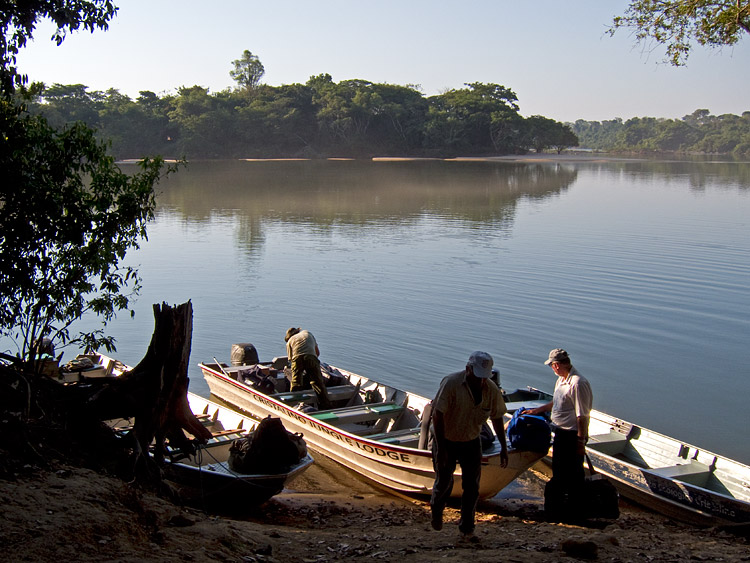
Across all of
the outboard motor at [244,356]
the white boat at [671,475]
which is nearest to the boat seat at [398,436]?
the white boat at [671,475]

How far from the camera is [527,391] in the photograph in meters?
12.3

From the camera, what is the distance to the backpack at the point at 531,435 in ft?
28.0

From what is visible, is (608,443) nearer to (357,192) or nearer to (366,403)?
(366,403)

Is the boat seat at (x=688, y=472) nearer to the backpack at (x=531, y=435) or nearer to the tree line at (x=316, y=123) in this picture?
the backpack at (x=531, y=435)

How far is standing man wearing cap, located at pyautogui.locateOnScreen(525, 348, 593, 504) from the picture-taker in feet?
25.4

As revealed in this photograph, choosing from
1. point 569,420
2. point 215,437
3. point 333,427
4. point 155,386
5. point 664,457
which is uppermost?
point 155,386

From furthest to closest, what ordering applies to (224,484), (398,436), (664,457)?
(398,436) → (664,457) → (224,484)

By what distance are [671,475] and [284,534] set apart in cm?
510

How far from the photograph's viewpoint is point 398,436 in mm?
10672

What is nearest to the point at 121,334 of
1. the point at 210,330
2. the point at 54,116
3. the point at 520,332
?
the point at 210,330

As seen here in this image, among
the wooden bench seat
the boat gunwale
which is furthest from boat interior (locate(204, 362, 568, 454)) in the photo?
the wooden bench seat

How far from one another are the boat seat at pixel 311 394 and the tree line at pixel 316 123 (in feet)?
318

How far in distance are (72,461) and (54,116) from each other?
94736 mm

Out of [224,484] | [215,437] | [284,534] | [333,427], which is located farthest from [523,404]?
[284,534]
